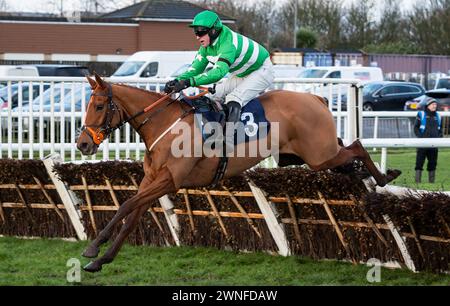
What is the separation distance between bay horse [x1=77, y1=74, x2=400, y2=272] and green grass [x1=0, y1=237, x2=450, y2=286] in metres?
0.54

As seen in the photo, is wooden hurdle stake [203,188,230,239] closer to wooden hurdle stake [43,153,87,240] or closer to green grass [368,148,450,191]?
wooden hurdle stake [43,153,87,240]

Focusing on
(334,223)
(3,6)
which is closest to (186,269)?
(334,223)

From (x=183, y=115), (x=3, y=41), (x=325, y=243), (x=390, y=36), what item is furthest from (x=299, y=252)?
(x=390, y=36)

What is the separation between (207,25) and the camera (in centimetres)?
785

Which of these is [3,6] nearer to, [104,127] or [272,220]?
[272,220]

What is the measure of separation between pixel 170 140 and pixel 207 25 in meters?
1.01

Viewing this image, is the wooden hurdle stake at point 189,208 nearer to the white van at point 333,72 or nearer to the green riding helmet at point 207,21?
the green riding helmet at point 207,21

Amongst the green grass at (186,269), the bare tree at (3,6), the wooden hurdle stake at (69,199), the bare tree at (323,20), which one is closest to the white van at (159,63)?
the wooden hurdle stake at (69,199)

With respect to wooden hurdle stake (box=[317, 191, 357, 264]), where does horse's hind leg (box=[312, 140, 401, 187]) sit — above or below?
above

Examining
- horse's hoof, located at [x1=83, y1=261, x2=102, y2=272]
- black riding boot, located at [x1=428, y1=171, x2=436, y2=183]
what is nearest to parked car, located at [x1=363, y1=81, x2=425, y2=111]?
black riding boot, located at [x1=428, y1=171, x2=436, y2=183]

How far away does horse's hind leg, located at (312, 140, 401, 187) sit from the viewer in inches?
325

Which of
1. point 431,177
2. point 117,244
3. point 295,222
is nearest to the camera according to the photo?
point 117,244

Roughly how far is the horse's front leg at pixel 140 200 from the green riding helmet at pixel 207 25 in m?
1.21

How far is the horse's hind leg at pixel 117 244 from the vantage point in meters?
7.49
